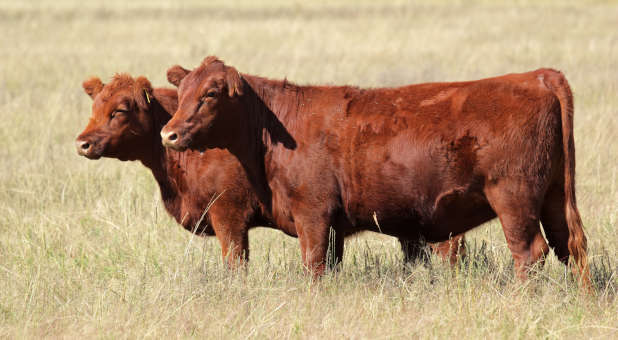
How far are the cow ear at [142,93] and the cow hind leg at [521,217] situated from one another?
104 inches

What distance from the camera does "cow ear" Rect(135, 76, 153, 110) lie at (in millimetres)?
6402

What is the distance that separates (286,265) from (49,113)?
665 centimetres

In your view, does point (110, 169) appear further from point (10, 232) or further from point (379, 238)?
point (379, 238)

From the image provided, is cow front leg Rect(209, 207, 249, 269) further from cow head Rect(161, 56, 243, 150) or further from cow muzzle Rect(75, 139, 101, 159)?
cow muzzle Rect(75, 139, 101, 159)

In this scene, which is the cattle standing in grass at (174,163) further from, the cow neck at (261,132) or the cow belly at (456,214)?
the cow belly at (456,214)

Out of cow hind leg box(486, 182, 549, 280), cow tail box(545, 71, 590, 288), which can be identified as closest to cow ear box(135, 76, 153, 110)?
cow hind leg box(486, 182, 549, 280)

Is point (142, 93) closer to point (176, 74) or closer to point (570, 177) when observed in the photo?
point (176, 74)

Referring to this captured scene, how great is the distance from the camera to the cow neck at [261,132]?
19.5ft

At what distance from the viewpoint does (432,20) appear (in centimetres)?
2236

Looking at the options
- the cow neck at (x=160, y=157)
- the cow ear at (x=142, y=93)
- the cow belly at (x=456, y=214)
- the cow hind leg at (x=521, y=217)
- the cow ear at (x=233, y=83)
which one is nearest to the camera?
the cow hind leg at (x=521, y=217)

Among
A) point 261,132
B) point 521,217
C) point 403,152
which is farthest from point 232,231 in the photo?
point 521,217

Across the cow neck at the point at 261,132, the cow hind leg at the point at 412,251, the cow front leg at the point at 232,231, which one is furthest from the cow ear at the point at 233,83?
the cow hind leg at the point at 412,251

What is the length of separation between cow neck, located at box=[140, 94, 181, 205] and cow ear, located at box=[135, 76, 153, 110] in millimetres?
82

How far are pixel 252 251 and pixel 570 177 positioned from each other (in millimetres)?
2659
